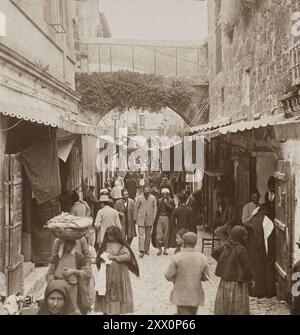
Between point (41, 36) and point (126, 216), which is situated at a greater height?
point (41, 36)

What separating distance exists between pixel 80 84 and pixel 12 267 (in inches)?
307

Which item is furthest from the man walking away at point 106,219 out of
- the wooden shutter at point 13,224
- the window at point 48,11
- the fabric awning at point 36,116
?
the window at point 48,11

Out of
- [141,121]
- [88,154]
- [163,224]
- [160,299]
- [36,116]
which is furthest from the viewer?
[141,121]

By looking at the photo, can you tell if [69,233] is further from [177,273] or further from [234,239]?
[234,239]

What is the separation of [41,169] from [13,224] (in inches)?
43.3

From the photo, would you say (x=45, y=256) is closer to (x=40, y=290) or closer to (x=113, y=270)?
(x=40, y=290)

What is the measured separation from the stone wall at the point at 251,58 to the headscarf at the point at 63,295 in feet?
16.3

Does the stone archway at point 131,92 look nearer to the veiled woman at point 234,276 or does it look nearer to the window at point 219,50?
the window at point 219,50

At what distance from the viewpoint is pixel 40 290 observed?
313 inches

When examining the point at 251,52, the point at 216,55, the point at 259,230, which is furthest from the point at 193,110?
the point at 259,230

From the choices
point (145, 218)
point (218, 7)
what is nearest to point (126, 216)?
point (145, 218)

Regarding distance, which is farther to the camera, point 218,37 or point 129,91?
point 129,91

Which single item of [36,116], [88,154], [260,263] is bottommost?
[260,263]

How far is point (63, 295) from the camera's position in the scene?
496 cm
